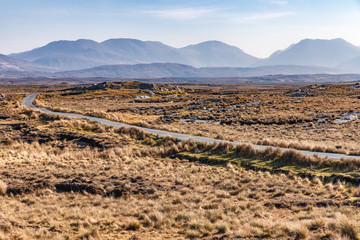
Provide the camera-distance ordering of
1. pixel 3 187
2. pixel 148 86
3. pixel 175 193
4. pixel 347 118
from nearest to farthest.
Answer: pixel 3 187 → pixel 175 193 → pixel 347 118 → pixel 148 86

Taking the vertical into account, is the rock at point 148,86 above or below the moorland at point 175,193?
above

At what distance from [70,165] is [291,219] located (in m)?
14.2

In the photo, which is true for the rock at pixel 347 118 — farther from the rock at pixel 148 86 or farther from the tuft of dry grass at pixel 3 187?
the rock at pixel 148 86

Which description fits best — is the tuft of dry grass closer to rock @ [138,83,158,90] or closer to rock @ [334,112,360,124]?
rock @ [334,112,360,124]

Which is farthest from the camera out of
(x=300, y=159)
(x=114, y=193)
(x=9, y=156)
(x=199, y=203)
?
(x=9, y=156)

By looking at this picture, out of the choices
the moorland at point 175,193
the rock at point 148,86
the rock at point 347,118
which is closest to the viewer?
the moorland at point 175,193

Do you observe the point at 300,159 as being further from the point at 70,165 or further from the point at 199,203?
the point at 70,165

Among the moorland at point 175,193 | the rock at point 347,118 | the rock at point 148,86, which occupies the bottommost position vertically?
the moorland at point 175,193

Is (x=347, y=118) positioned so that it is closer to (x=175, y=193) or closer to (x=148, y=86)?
(x=175, y=193)

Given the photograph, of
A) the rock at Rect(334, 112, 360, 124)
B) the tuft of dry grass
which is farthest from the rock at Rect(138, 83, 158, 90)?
the tuft of dry grass

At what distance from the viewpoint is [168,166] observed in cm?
1823

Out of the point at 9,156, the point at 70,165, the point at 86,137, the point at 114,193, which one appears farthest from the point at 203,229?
the point at 86,137

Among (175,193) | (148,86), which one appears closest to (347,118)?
(175,193)

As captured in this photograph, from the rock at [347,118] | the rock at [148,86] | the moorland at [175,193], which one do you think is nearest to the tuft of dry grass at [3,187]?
the moorland at [175,193]
